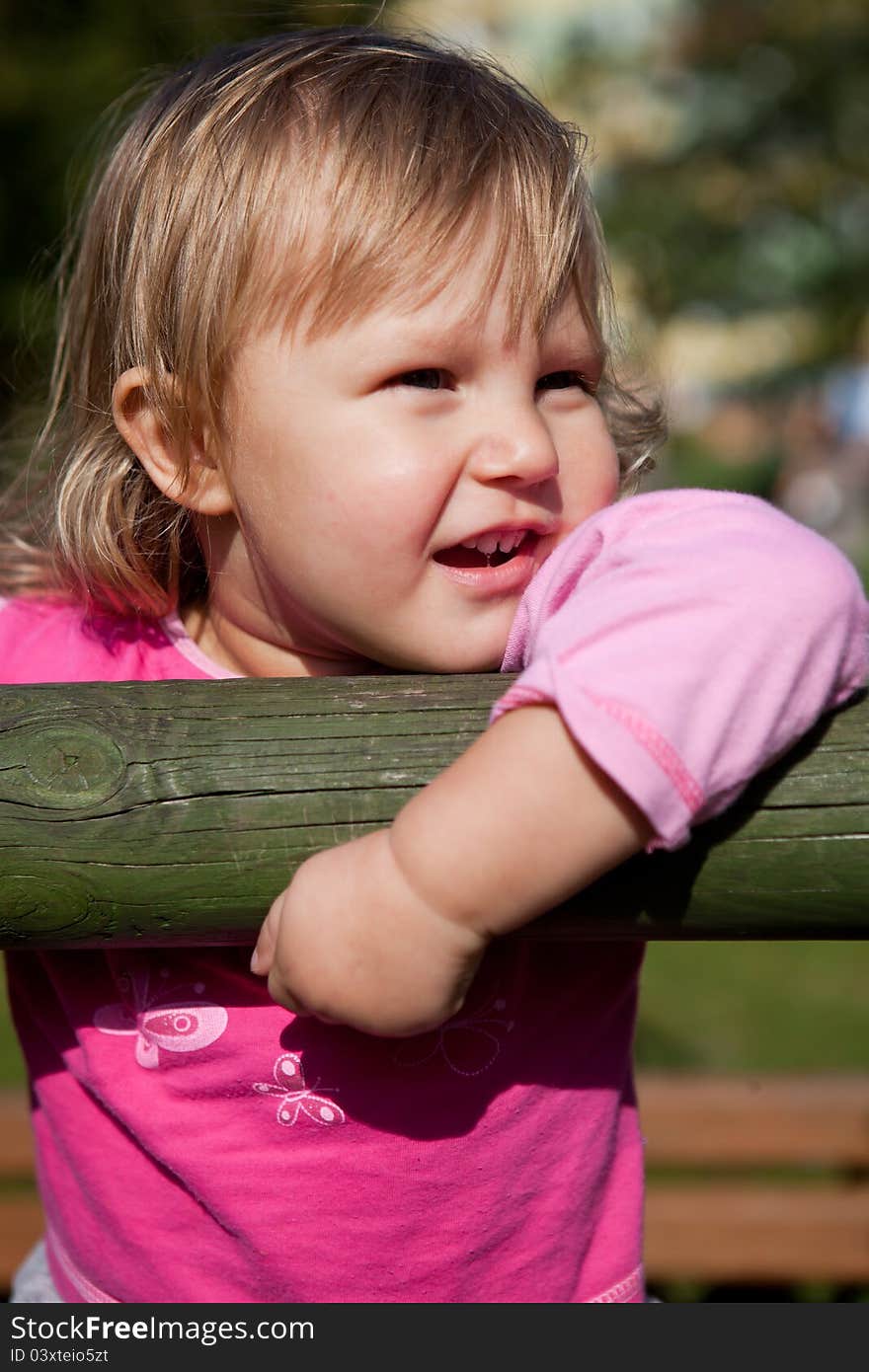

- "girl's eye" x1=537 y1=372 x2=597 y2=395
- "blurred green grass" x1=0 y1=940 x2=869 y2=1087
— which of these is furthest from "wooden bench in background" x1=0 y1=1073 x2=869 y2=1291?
"girl's eye" x1=537 y1=372 x2=597 y2=395

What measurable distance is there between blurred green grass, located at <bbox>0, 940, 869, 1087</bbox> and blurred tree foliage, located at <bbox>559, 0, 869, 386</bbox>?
1897 cm

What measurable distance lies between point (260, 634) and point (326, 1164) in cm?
64

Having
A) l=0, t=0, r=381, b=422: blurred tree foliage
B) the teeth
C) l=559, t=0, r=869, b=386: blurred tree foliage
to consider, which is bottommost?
l=559, t=0, r=869, b=386: blurred tree foliage

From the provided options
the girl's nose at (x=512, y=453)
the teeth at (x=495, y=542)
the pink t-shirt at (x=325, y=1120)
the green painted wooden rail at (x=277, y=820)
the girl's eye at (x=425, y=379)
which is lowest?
the pink t-shirt at (x=325, y=1120)

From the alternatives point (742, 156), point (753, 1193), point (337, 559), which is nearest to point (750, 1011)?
point (753, 1193)

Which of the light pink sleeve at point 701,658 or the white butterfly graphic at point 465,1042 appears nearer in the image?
the light pink sleeve at point 701,658

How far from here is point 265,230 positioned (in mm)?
1572

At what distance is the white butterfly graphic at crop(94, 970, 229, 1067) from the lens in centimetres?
159

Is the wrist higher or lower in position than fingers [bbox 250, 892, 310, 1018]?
Answer: higher

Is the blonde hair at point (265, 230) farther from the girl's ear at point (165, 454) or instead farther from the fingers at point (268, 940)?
the fingers at point (268, 940)

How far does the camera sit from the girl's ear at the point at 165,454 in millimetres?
1728

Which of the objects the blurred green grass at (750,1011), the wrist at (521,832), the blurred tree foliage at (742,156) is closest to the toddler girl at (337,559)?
the wrist at (521,832)

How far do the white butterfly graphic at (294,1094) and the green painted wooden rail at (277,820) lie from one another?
13.8 inches

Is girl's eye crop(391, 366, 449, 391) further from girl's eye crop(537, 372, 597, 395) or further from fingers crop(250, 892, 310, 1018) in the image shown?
fingers crop(250, 892, 310, 1018)
